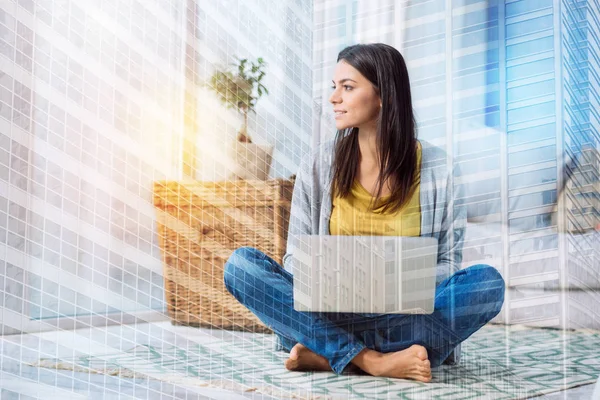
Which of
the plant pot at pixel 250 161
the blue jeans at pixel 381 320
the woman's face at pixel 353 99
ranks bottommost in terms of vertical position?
the blue jeans at pixel 381 320

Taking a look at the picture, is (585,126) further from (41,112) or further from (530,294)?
(41,112)

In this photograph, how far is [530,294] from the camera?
0.91 metres

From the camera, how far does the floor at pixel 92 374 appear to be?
89 cm

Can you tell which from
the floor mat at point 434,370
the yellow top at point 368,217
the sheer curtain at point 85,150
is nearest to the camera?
the floor mat at point 434,370

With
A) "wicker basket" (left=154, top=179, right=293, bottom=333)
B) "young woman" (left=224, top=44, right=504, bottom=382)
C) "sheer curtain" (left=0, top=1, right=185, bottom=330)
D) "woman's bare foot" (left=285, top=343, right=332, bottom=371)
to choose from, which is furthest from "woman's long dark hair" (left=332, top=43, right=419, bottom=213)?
"sheer curtain" (left=0, top=1, right=185, bottom=330)

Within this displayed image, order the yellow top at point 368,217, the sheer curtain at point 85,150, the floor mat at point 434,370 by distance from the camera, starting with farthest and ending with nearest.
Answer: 1. the sheer curtain at point 85,150
2. the yellow top at point 368,217
3. the floor mat at point 434,370

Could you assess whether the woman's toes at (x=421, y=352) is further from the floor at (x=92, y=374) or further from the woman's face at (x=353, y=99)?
the woman's face at (x=353, y=99)

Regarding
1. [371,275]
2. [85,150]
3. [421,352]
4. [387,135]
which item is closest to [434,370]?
[421,352]

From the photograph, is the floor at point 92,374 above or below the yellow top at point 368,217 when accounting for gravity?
below

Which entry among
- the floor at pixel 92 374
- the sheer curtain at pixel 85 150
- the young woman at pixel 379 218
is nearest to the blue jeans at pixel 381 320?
the young woman at pixel 379 218

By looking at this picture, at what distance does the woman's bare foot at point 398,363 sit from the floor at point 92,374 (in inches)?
6.8

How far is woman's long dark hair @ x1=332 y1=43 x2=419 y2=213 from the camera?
0.97 m

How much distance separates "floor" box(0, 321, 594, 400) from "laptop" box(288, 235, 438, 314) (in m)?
0.18

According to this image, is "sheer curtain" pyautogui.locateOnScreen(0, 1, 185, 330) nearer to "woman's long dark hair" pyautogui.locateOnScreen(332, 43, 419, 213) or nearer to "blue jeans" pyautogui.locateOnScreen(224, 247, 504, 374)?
"blue jeans" pyautogui.locateOnScreen(224, 247, 504, 374)
